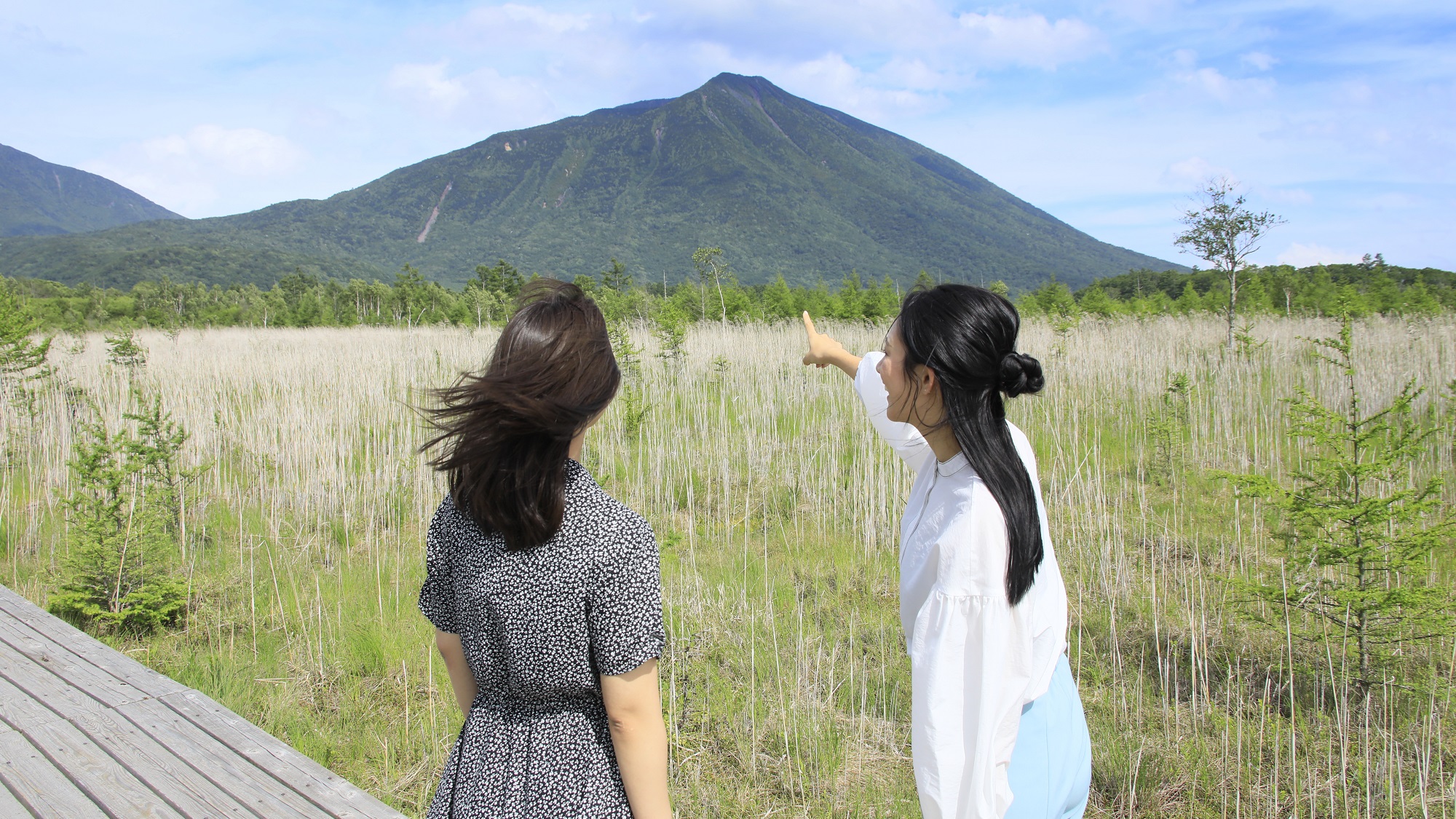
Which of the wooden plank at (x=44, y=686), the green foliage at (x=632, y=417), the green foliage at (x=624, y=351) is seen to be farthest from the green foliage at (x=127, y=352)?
the wooden plank at (x=44, y=686)

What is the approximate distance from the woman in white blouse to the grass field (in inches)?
41.8

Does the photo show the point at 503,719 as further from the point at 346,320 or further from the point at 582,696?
the point at 346,320

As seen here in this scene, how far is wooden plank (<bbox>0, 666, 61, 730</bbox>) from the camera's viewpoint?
226cm

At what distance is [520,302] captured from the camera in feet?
4.37

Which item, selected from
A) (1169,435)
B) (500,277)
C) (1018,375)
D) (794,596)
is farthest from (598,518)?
(500,277)

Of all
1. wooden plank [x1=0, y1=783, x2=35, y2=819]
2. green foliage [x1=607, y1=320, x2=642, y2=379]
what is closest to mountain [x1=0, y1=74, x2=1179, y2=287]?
green foliage [x1=607, y1=320, x2=642, y2=379]

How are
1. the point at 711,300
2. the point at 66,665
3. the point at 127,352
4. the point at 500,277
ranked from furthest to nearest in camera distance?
the point at 500,277, the point at 711,300, the point at 127,352, the point at 66,665

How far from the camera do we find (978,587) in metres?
1.20

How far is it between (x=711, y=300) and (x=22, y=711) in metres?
20.9

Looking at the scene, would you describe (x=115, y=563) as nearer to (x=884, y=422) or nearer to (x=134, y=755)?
(x=134, y=755)

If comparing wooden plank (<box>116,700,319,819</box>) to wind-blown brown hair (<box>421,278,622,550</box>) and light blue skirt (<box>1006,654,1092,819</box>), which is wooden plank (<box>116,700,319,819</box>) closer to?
wind-blown brown hair (<box>421,278,622,550</box>)

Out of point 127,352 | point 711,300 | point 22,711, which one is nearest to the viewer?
point 22,711

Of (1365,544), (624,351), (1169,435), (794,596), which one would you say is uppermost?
(624,351)

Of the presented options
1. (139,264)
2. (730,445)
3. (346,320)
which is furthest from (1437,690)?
(139,264)
